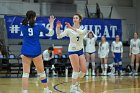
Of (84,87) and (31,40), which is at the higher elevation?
(31,40)

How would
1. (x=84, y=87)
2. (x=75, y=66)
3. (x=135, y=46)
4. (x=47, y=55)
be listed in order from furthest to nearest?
(x=135, y=46)
(x=47, y=55)
(x=84, y=87)
(x=75, y=66)

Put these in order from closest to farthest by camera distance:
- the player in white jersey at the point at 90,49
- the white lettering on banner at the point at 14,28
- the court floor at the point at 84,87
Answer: the court floor at the point at 84,87
the player in white jersey at the point at 90,49
the white lettering on banner at the point at 14,28

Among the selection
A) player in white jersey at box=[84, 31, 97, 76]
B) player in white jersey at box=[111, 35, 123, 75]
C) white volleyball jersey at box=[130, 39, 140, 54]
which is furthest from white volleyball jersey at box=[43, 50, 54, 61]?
white volleyball jersey at box=[130, 39, 140, 54]

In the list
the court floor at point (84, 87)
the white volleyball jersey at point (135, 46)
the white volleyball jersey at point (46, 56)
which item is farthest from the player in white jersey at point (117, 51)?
the court floor at point (84, 87)

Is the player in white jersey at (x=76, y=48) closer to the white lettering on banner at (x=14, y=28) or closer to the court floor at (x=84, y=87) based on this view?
the court floor at (x=84, y=87)

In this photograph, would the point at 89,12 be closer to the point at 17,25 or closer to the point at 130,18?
the point at 130,18

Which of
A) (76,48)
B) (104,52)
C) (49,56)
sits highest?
(76,48)

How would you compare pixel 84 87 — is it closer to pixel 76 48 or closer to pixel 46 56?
pixel 76 48

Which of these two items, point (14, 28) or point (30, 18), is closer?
point (30, 18)

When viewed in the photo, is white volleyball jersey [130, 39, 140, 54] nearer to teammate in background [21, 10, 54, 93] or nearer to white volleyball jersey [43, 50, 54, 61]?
white volleyball jersey [43, 50, 54, 61]

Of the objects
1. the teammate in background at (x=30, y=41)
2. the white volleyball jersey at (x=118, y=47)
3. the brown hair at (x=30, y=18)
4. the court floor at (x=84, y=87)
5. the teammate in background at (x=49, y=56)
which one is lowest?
the court floor at (x=84, y=87)

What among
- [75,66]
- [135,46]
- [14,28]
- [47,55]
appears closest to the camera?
[75,66]

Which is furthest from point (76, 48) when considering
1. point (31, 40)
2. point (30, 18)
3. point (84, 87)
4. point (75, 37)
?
point (84, 87)

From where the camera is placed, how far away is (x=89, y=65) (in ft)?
59.0
